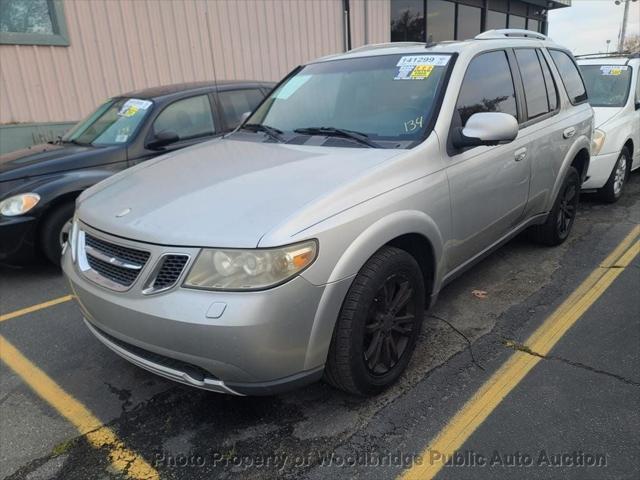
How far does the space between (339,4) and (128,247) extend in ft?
34.3

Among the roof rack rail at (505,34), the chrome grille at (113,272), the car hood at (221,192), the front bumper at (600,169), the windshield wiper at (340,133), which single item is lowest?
the front bumper at (600,169)

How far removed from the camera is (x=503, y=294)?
12.7 feet

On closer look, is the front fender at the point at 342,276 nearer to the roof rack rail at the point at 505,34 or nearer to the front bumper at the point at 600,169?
the roof rack rail at the point at 505,34

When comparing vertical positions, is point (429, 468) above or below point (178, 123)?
below

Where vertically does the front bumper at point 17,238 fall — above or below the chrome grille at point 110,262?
below

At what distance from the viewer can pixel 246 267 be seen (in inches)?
80.7

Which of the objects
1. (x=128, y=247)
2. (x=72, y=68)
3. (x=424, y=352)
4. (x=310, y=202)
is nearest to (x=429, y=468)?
(x=424, y=352)

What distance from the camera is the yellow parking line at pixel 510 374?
89.6 inches

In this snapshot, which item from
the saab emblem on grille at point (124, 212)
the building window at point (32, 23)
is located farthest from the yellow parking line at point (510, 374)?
the building window at point (32, 23)

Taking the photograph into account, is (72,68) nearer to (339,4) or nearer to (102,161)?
→ (102,161)

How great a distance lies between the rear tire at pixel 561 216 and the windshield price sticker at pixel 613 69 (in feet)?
9.68

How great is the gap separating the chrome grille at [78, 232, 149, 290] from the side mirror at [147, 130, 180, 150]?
2.56 meters

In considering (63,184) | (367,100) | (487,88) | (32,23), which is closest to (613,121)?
(487,88)

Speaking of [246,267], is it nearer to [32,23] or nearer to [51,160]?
[51,160]
